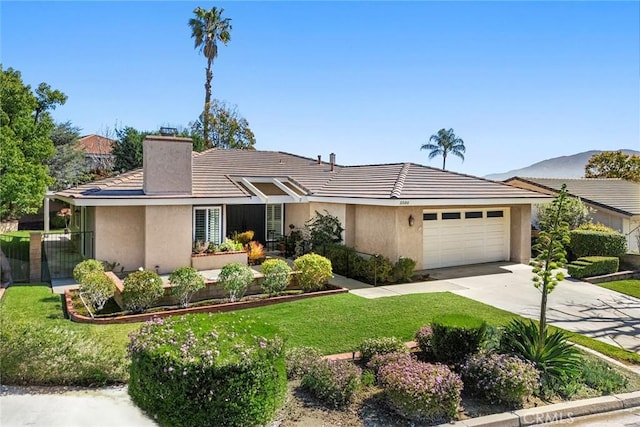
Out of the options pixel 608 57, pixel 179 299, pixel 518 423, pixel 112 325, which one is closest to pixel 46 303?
pixel 112 325

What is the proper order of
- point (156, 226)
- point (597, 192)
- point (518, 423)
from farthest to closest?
point (597, 192), point (156, 226), point (518, 423)

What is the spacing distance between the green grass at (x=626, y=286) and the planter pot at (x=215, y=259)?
46.8 ft

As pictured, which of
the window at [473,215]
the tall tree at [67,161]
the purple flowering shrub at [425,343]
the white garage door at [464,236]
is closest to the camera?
the purple flowering shrub at [425,343]

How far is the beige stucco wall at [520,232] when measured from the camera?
2044 centimetres

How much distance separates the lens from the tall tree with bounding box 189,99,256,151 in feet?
150

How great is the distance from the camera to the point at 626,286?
17.0 m

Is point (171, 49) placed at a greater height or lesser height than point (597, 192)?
greater

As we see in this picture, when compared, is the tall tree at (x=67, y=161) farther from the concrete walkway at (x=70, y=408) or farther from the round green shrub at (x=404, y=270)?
the concrete walkway at (x=70, y=408)

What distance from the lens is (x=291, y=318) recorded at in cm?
1096

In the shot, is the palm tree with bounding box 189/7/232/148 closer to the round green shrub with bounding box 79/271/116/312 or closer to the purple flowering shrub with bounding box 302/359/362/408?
the round green shrub with bounding box 79/271/116/312

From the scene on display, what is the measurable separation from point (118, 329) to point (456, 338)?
7.67m

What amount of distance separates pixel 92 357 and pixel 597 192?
3114 centimetres

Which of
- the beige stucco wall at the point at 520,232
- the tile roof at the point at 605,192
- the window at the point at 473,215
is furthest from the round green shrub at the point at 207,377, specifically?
the tile roof at the point at 605,192

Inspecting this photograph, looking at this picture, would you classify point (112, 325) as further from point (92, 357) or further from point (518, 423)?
point (518, 423)
